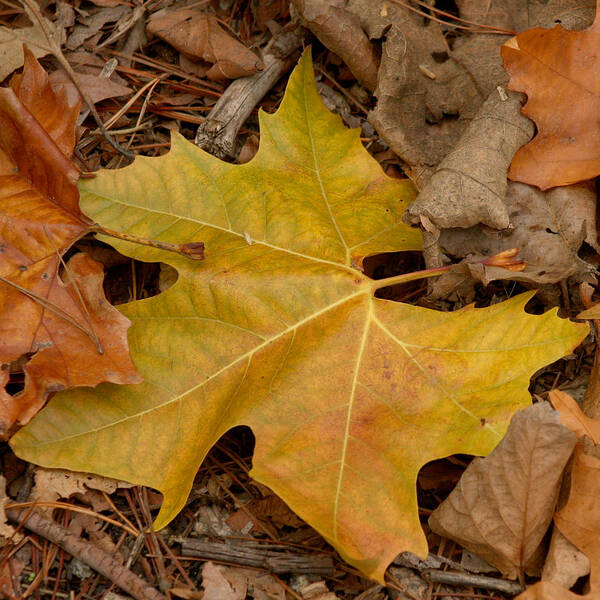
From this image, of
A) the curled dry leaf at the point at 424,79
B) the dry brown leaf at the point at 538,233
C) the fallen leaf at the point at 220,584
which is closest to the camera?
the fallen leaf at the point at 220,584

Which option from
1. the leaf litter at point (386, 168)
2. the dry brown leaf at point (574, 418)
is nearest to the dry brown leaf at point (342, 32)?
the leaf litter at point (386, 168)

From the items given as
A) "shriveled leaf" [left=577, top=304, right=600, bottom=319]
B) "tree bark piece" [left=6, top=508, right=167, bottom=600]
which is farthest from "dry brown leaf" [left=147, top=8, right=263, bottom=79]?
"tree bark piece" [left=6, top=508, right=167, bottom=600]

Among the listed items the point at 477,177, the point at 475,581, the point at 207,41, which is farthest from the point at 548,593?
the point at 207,41

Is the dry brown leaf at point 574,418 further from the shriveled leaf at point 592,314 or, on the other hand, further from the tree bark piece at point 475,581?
the tree bark piece at point 475,581

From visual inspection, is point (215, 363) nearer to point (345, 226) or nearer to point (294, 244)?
point (294, 244)

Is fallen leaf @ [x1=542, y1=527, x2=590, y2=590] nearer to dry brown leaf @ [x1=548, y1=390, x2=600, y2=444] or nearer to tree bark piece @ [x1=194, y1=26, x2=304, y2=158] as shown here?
dry brown leaf @ [x1=548, y1=390, x2=600, y2=444]
